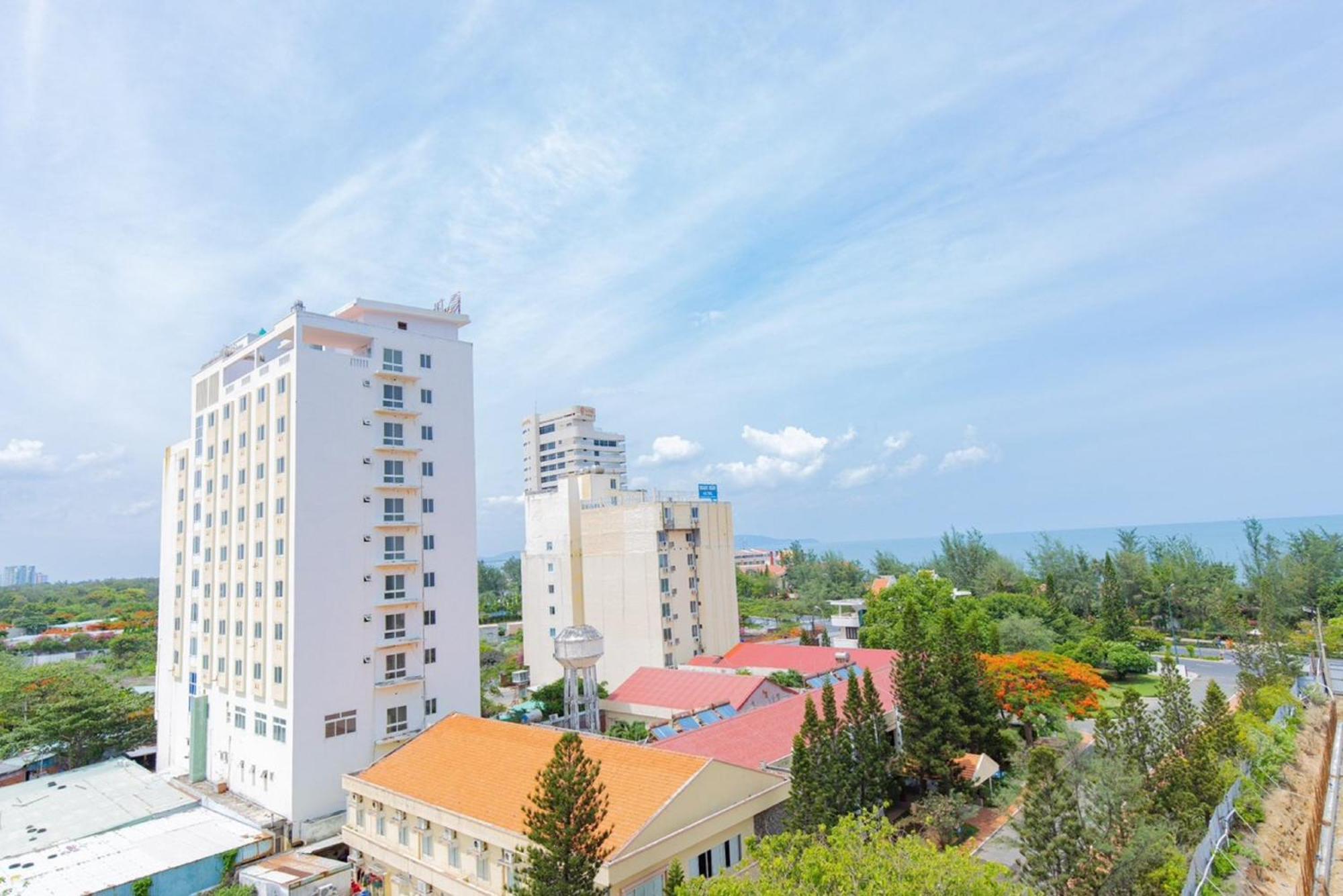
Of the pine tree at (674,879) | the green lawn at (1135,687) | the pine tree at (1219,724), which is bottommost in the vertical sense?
the green lawn at (1135,687)

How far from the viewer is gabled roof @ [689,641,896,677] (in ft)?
115

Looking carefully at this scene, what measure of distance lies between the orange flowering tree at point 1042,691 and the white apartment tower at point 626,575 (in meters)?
16.6

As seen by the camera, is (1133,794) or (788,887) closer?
(788,887)

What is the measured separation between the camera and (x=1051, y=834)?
14.2 meters

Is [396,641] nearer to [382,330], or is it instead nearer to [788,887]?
[382,330]

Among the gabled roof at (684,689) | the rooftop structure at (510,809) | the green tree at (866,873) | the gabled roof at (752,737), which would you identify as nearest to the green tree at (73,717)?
the rooftop structure at (510,809)

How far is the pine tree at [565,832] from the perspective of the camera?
12.9 m

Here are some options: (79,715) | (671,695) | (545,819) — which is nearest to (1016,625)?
(671,695)

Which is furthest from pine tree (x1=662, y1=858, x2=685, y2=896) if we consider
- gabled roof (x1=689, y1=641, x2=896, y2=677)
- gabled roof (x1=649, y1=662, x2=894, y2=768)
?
gabled roof (x1=689, y1=641, x2=896, y2=677)

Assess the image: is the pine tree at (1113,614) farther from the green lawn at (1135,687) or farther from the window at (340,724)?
the window at (340,724)

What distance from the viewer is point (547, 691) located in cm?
3494

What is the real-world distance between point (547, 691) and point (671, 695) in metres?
7.31

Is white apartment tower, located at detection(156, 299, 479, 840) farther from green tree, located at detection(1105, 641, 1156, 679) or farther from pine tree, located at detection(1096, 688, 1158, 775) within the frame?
green tree, located at detection(1105, 641, 1156, 679)

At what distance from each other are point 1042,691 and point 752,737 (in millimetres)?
11615
